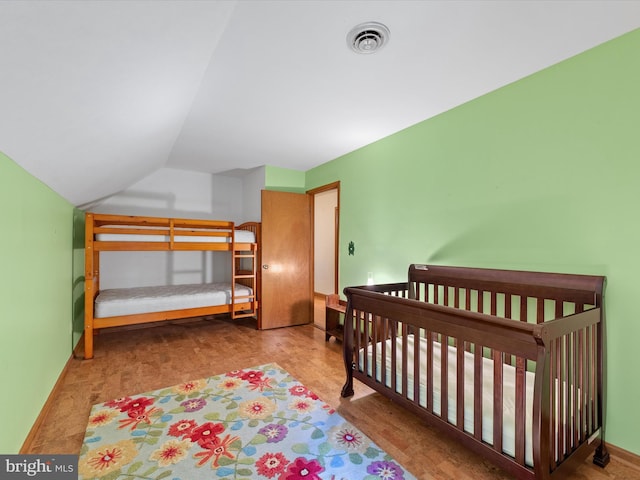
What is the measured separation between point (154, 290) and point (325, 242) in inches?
141

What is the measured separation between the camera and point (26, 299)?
162 centimetres

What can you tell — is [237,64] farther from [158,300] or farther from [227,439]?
[158,300]

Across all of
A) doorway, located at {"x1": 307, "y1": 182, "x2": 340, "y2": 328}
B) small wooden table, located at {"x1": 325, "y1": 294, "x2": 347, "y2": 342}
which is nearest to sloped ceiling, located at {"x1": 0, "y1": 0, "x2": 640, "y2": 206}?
small wooden table, located at {"x1": 325, "y1": 294, "x2": 347, "y2": 342}

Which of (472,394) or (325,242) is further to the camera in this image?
(325,242)

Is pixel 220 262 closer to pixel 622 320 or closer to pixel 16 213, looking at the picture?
pixel 16 213

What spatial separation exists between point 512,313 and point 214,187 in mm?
4320

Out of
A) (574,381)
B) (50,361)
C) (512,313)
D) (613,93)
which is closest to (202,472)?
(50,361)

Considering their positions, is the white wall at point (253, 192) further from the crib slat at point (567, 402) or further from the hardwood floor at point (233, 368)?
the crib slat at point (567, 402)

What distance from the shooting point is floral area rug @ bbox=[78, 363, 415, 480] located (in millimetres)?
1438

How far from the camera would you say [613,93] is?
5.30 ft

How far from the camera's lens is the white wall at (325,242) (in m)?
6.21

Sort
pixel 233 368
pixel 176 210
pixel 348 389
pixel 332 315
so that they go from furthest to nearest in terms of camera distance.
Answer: pixel 176 210
pixel 332 315
pixel 233 368
pixel 348 389

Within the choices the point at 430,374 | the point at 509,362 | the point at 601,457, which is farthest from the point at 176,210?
the point at 601,457

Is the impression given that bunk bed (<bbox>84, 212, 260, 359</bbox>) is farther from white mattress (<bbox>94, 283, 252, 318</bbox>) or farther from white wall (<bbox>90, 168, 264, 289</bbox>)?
white wall (<bbox>90, 168, 264, 289</bbox>)
